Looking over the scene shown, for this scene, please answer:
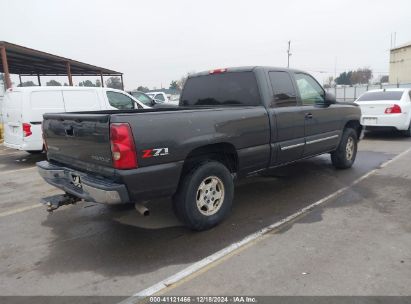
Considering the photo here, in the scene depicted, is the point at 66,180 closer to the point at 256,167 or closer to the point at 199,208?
the point at 199,208

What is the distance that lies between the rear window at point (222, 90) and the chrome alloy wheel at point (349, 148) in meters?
2.95

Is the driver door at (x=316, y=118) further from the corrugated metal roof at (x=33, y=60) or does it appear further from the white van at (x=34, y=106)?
the corrugated metal roof at (x=33, y=60)

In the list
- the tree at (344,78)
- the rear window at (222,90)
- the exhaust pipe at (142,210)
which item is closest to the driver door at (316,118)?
the rear window at (222,90)

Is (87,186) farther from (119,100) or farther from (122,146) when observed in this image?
(119,100)

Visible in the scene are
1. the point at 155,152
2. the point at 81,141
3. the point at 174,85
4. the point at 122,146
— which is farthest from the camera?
the point at 174,85

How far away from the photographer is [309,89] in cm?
570

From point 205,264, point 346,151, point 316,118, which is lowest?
point 205,264

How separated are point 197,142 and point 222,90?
5.63 ft

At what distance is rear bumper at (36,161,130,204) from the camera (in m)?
3.23

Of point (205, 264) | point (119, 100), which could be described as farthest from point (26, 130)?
point (205, 264)

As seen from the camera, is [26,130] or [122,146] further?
[26,130]

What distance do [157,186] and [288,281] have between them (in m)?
1.52

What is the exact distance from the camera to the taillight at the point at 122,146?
319cm

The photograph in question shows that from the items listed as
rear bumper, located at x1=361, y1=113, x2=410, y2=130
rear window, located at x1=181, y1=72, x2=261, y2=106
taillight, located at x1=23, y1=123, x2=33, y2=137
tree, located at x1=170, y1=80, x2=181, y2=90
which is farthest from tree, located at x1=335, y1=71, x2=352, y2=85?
rear window, located at x1=181, y1=72, x2=261, y2=106
